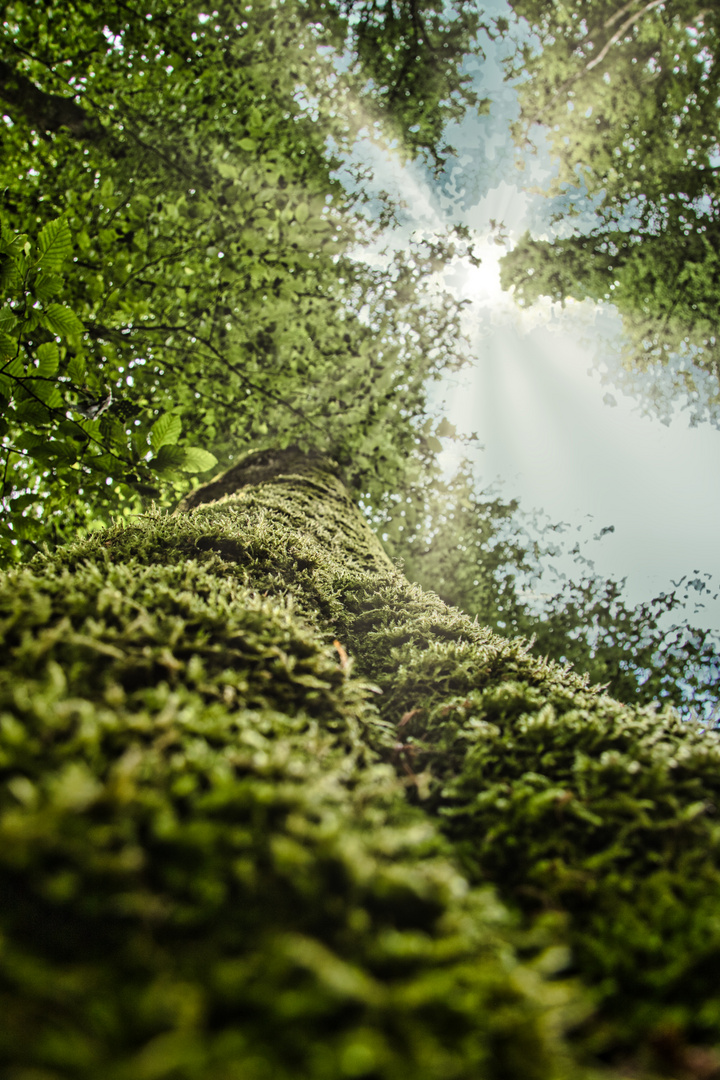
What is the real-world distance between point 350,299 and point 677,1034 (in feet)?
28.0

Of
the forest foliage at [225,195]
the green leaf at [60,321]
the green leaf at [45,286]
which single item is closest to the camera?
the green leaf at [45,286]

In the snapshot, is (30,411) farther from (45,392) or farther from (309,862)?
(309,862)

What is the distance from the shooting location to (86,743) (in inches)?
41.6

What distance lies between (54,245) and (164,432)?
1.09m

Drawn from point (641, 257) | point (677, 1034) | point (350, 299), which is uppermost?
point (641, 257)

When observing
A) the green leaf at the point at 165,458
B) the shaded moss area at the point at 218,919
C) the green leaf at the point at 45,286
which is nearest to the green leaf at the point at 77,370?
the green leaf at the point at 45,286

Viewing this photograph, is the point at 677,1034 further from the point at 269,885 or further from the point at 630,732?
the point at 630,732

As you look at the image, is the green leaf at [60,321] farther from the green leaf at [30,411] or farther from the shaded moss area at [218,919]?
Result: the shaded moss area at [218,919]

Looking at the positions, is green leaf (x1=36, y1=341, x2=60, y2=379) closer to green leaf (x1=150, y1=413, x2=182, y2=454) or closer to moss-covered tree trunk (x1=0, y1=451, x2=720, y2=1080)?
green leaf (x1=150, y1=413, x2=182, y2=454)

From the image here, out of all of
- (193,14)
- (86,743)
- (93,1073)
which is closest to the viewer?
(93,1073)

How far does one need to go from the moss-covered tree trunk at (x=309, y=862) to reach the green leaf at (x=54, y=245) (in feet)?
5.32

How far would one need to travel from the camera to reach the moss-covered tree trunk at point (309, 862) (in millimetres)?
735

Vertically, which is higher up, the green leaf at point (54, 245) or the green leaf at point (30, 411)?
the green leaf at point (54, 245)

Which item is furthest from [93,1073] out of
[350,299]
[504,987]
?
[350,299]
